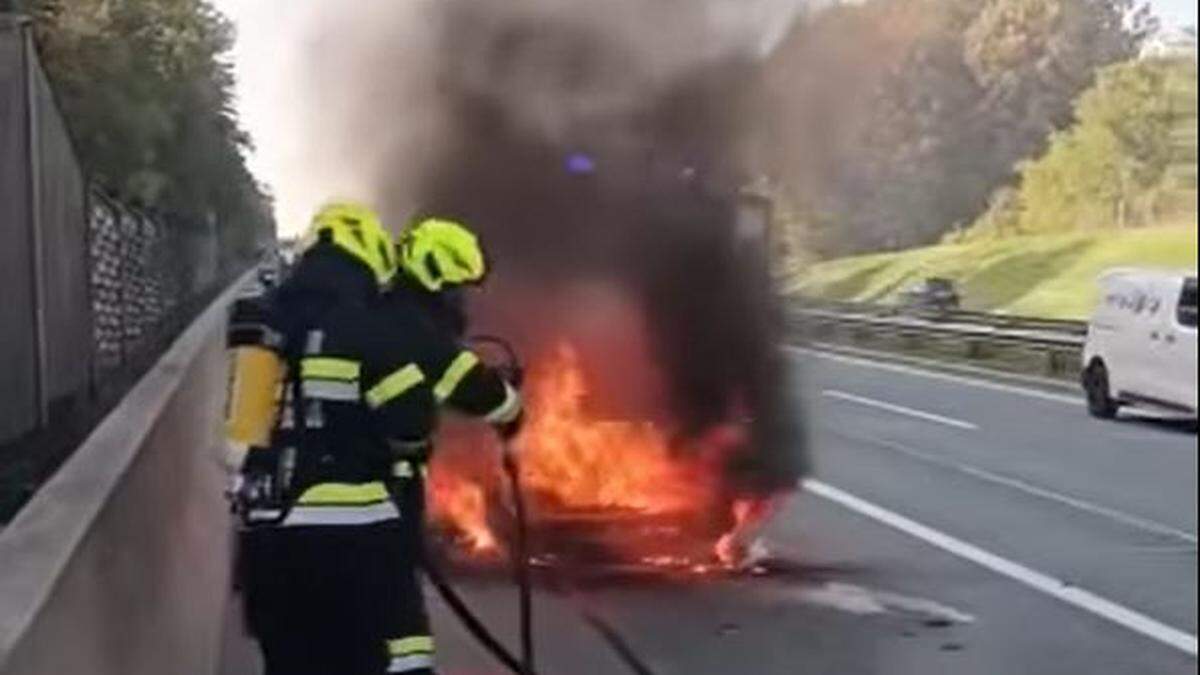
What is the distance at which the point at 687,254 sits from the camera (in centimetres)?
1220

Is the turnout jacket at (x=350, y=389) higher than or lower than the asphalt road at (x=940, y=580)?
higher

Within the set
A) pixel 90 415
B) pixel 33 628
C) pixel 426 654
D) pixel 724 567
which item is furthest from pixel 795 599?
pixel 33 628

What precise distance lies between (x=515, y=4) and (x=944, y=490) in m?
4.37

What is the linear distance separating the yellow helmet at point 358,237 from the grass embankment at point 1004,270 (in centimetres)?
171

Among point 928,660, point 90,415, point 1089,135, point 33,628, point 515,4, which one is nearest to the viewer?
point 33,628

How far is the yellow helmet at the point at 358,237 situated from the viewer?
585 cm

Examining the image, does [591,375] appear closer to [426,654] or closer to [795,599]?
[795,599]

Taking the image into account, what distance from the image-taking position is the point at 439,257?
5902mm

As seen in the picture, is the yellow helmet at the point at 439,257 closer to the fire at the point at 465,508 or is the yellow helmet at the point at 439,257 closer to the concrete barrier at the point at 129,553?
the concrete barrier at the point at 129,553

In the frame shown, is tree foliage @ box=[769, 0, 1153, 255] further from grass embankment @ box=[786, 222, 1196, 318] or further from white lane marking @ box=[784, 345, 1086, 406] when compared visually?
white lane marking @ box=[784, 345, 1086, 406]

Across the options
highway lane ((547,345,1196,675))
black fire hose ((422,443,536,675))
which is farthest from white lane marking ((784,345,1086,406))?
black fire hose ((422,443,536,675))

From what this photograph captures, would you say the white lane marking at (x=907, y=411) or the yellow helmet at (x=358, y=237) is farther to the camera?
the white lane marking at (x=907, y=411)

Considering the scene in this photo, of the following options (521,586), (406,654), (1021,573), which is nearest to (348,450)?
(406,654)

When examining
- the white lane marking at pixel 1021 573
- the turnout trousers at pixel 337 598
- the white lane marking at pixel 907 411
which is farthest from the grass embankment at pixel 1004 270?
the white lane marking at pixel 907 411
